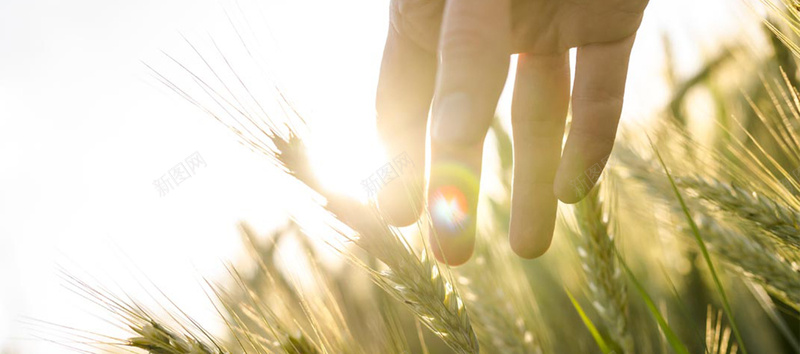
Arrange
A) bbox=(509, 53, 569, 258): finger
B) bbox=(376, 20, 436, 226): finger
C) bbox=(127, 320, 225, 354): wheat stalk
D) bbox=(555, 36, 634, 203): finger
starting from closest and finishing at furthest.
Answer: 1. bbox=(127, 320, 225, 354): wheat stalk
2. bbox=(555, 36, 634, 203): finger
3. bbox=(509, 53, 569, 258): finger
4. bbox=(376, 20, 436, 226): finger

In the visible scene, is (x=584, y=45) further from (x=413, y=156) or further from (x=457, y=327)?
(x=457, y=327)

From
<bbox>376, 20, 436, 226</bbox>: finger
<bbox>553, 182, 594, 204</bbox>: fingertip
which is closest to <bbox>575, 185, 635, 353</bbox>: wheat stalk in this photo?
<bbox>553, 182, 594, 204</bbox>: fingertip

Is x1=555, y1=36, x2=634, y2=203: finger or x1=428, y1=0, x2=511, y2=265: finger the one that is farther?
x1=555, y1=36, x2=634, y2=203: finger

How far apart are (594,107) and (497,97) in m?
0.43

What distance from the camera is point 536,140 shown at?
1.34 m

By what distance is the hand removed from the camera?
0.85 metres

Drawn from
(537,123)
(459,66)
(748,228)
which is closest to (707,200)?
(748,228)

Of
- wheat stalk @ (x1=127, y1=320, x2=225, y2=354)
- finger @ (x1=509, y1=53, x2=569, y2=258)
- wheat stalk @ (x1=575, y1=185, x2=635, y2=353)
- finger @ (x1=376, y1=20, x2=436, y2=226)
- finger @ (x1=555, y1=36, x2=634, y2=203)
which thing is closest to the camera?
wheat stalk @ (x1=127, y1=320, x2=225, y2=354)

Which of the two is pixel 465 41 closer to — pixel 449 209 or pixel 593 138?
pixel 449 209

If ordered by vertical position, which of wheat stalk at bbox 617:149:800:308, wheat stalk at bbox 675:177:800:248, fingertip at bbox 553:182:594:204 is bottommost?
wheat stalk at bbox 617:149:800:308

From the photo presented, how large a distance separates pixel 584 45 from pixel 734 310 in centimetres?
82

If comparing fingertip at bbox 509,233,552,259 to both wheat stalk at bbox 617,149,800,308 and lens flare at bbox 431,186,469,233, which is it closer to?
lens flare at bbox 431,186,469,233

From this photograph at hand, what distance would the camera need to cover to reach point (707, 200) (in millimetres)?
991

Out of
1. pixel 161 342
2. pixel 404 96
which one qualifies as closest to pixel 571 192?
pixel 404 96
